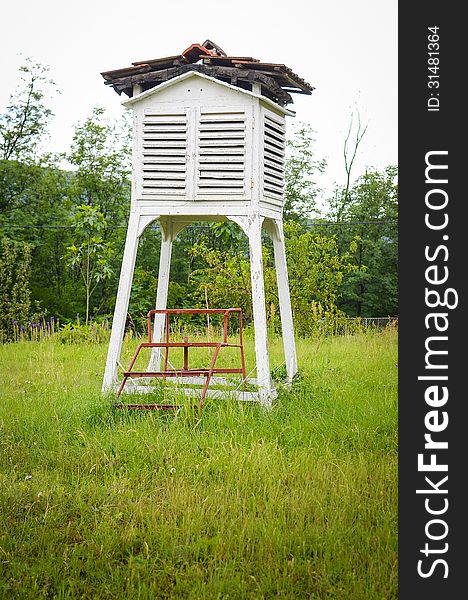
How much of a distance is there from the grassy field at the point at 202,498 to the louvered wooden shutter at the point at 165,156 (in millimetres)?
2079

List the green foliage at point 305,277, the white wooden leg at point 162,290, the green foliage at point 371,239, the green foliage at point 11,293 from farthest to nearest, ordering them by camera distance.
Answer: the green foliage at point 371,239
the green foliage at point 11,293
the green foliage at point 305,277
the white wooden leg at point 162,290

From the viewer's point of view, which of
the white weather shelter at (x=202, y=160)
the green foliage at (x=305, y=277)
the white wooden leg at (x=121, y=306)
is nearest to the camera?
the white weather shelter at (x=202, y=160)

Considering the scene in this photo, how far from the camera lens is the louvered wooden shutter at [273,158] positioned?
26.4ft

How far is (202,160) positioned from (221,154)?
19 centimetres

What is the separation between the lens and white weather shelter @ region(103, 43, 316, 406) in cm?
777

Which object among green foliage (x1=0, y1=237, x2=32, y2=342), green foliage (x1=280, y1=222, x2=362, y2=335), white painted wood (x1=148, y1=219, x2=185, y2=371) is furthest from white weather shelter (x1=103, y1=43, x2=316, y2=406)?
green foliage (x1=0, y1=237, x2=32, y2=342)

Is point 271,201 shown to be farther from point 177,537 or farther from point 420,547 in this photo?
point 420,547

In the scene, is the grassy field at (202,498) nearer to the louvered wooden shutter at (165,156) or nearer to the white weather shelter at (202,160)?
the white weather shelter at (202,160)

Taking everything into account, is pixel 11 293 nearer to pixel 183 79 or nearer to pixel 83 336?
pixel 83 336

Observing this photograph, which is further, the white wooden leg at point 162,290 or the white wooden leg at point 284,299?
the white wooden leg at point 162,290

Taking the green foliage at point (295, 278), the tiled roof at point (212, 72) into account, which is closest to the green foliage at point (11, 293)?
the green foliage at point (295, 278)

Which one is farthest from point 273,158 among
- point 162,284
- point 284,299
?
point 162,284

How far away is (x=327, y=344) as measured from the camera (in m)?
11.9

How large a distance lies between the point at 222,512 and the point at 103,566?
0.83m
